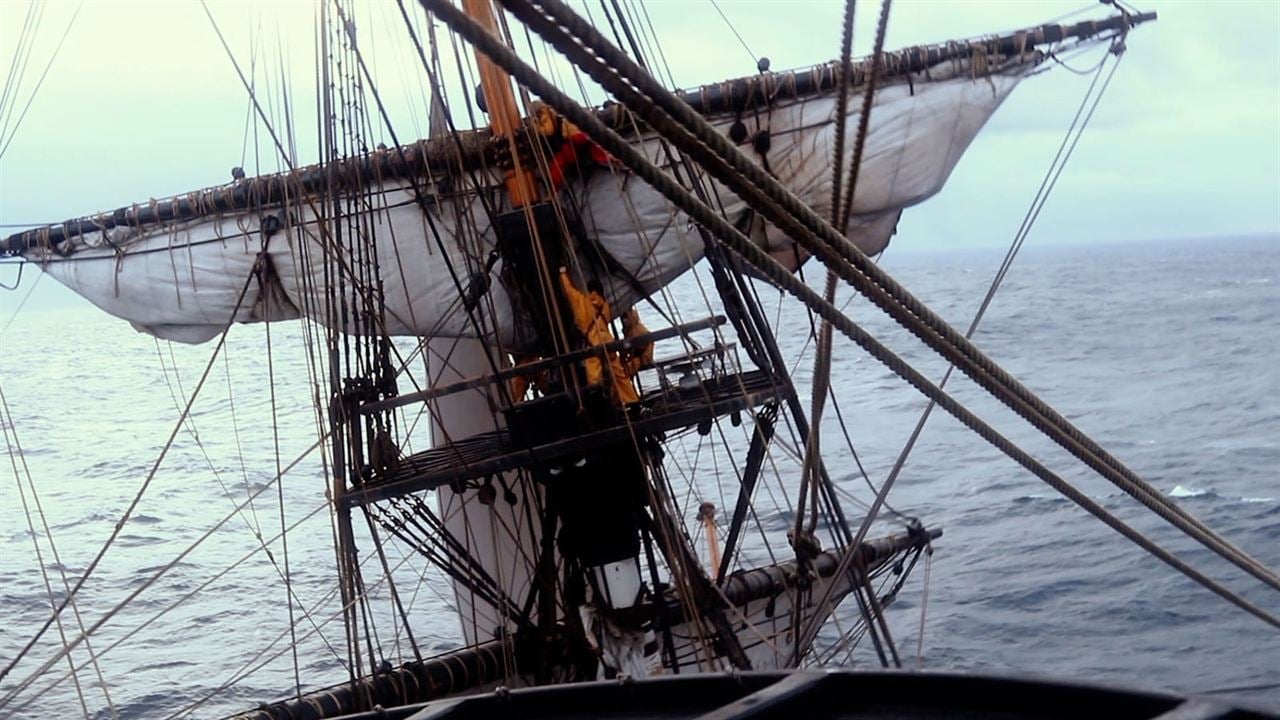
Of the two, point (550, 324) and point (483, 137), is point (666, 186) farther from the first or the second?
point (483, 137)

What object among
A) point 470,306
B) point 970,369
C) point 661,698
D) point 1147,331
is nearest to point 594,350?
point 470,306

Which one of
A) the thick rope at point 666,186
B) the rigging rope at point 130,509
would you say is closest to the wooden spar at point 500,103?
the rigging rope at point 130,509

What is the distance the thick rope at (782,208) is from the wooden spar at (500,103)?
683 cm

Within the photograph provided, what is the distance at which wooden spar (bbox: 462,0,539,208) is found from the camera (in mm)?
11234

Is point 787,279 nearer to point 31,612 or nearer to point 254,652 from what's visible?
point 254,652

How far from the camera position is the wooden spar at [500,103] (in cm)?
1123

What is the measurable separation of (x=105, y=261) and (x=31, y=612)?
6.22 meters

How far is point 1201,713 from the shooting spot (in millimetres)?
2869

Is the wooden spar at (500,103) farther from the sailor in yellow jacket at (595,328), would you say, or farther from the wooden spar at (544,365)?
the wooden spar at (544,365)

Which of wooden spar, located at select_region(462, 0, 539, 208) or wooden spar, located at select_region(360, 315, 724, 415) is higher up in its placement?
wooden spar, located at select_region(462, 0, 539, 208)

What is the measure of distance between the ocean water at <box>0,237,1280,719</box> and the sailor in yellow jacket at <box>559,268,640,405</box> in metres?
2.53

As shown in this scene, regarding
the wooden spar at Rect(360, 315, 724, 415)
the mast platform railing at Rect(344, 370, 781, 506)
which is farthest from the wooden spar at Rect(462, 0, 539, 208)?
the mast platform railing at Rect(344, 370, 781, 506)

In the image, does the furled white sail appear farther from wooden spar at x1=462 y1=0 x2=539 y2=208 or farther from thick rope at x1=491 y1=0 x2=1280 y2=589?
thick rope at x1=491 y1=0 x2=1280 y2=589

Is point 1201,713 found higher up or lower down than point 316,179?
lower down
